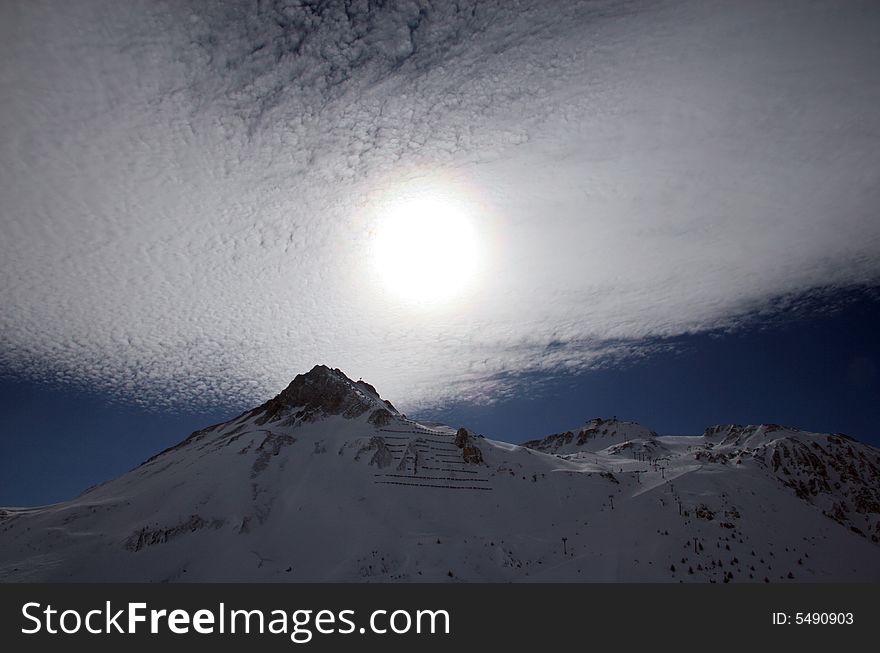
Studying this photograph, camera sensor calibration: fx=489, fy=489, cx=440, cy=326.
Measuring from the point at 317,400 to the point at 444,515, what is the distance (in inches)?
1290

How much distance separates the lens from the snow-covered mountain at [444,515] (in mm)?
33344

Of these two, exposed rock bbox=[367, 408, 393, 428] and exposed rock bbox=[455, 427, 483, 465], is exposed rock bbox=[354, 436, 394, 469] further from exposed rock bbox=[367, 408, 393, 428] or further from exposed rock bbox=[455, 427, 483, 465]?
exposed rock bbox=[455, 427, 483, 465]

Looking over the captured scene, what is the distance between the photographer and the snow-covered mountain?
33.3 m

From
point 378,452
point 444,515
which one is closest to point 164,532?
point 378,452

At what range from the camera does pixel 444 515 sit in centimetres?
4250

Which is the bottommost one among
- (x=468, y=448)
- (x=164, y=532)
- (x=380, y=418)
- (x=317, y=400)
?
(x=164, y=532)

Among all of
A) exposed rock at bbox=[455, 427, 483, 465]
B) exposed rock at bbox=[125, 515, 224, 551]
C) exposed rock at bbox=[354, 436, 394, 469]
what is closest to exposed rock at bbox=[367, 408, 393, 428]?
exposed rock at bbox=[354, 436, 394, 469]

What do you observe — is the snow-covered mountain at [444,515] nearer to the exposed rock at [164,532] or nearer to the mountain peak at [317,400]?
the exposed rock at [164,532]

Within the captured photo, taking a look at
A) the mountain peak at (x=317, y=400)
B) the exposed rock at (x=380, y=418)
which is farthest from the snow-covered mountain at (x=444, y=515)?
the mountain peak at (x=317, y=400)

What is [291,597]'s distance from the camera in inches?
931

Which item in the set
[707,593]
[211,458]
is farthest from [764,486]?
[211,458]

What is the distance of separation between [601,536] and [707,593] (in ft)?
41.4

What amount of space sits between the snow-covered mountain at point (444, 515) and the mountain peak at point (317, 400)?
4.25ft

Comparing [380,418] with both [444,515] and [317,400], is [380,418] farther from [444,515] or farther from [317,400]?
[444,515]
